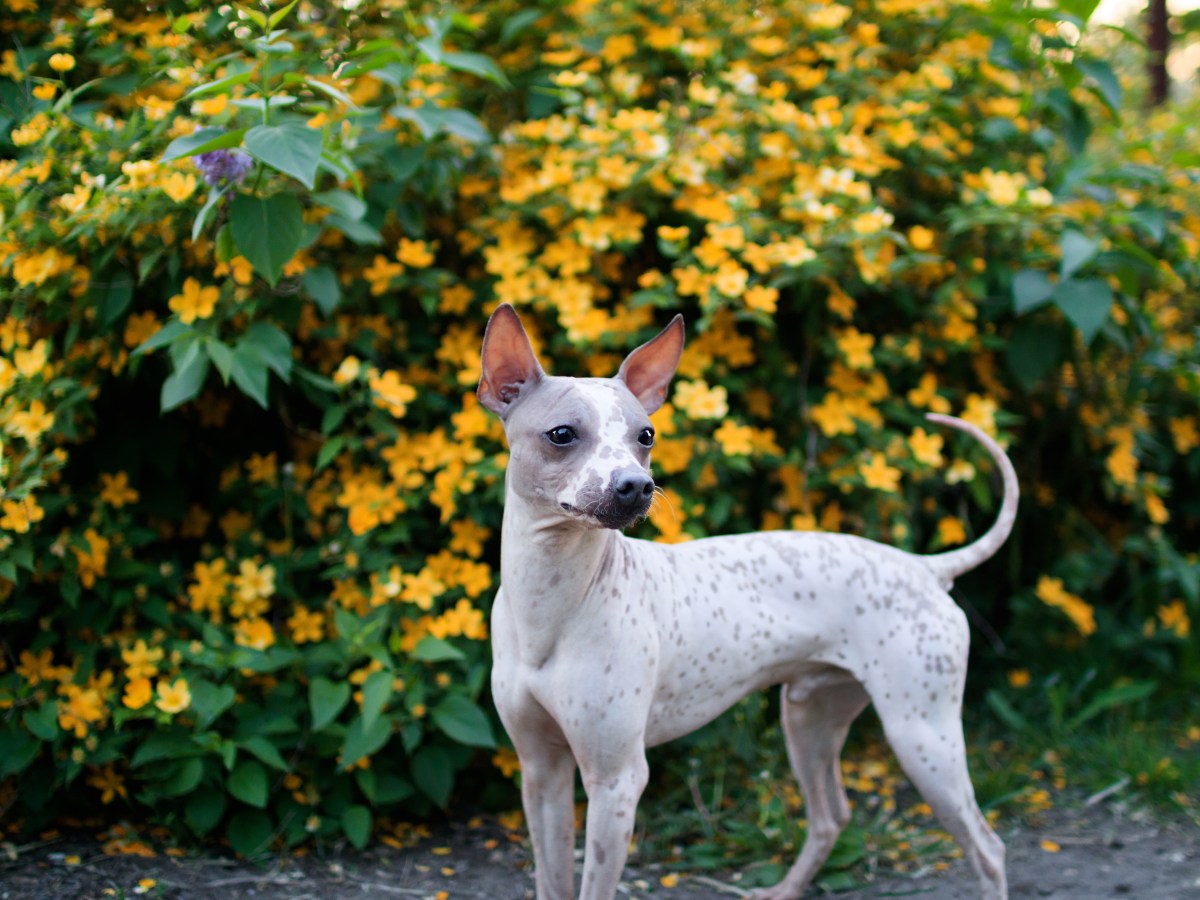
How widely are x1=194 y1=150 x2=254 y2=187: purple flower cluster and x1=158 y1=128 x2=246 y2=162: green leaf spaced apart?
0.02 m

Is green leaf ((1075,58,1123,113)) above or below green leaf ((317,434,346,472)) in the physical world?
above

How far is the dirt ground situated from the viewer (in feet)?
9.19

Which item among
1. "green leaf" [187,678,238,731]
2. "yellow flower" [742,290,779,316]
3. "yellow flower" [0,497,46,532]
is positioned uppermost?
"yellow flower" [742,290,779,316]

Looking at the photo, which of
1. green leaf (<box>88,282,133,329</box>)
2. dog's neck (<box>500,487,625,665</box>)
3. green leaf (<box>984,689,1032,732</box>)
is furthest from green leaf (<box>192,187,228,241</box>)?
green leaf (<box>984,689,1032,732</box>)

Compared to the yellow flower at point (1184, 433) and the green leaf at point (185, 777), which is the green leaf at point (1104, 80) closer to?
the yellow flower at point (1184, 433)

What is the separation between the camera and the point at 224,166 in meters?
2.64

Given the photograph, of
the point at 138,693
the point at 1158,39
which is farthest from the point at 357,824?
the point at 1158,39

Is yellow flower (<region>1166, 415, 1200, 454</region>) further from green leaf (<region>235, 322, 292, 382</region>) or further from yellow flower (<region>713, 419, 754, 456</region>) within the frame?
green leaf (<region>235, 322, 292, 382</region>)

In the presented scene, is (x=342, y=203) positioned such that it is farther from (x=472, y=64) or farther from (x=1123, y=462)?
(x=1123, y=462)

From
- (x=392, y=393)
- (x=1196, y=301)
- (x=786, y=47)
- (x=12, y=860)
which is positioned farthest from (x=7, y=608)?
(x=1196, y=301)

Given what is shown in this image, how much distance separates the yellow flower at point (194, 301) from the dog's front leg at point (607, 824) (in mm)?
1629

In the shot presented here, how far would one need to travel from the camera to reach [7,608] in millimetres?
2975

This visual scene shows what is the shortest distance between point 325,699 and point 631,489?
1.45m

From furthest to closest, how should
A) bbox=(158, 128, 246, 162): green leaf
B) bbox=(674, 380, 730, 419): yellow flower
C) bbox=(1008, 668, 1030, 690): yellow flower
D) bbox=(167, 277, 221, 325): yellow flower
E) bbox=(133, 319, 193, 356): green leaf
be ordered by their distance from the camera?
bbox=(1008, 668, 1030, 690): yellow flower → bbox=(674, 380, 730, 419): yellow flower → bbox=(167, 277, 221, 325): yellow flower → bbox=(133, 319, 193, 356): green leaf → bbox=(158, 128, 246, 162): green leaf
